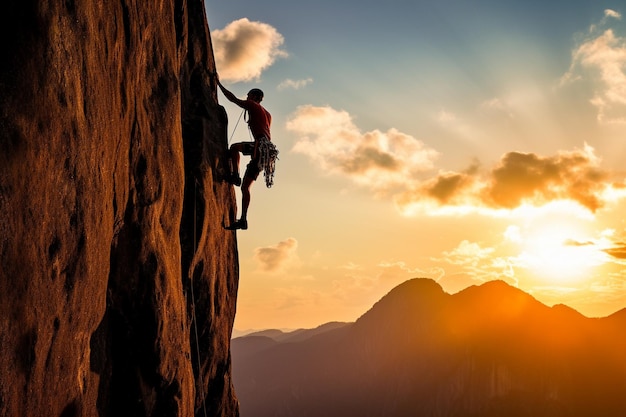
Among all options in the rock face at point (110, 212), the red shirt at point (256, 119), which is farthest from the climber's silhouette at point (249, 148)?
the rock face at point (110, 212)

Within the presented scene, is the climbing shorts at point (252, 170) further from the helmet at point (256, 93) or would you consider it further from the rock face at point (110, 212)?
the helmet at point (256, 93)

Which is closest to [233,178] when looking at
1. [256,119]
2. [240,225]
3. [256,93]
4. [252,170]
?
[252,170]

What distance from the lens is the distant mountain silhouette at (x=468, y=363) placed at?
433 feet

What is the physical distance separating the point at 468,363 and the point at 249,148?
15036 cm

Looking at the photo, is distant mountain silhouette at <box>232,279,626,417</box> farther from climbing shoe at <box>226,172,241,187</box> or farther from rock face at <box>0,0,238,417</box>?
rock face at <box>0,0,238,417</box>

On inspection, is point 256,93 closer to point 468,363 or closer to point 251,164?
point 251,164

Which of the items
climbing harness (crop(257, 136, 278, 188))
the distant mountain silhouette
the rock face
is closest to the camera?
the rock face

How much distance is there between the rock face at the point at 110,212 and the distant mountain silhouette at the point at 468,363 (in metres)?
132

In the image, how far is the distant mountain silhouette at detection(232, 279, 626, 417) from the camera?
13200 centimetres

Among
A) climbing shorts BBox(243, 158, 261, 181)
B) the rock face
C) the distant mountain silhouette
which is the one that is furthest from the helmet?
the distant mountain silhouette

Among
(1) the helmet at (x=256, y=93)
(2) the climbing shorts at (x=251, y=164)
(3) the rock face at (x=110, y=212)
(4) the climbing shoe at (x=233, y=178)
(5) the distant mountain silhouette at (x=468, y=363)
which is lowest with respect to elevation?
(5) the distant mountain silhouette at (x=468, y=363)

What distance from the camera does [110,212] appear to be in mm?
7836

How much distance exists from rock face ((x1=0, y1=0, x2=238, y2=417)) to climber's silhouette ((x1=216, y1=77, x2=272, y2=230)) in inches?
17.1

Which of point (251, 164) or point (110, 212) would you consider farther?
point (251, 164)
